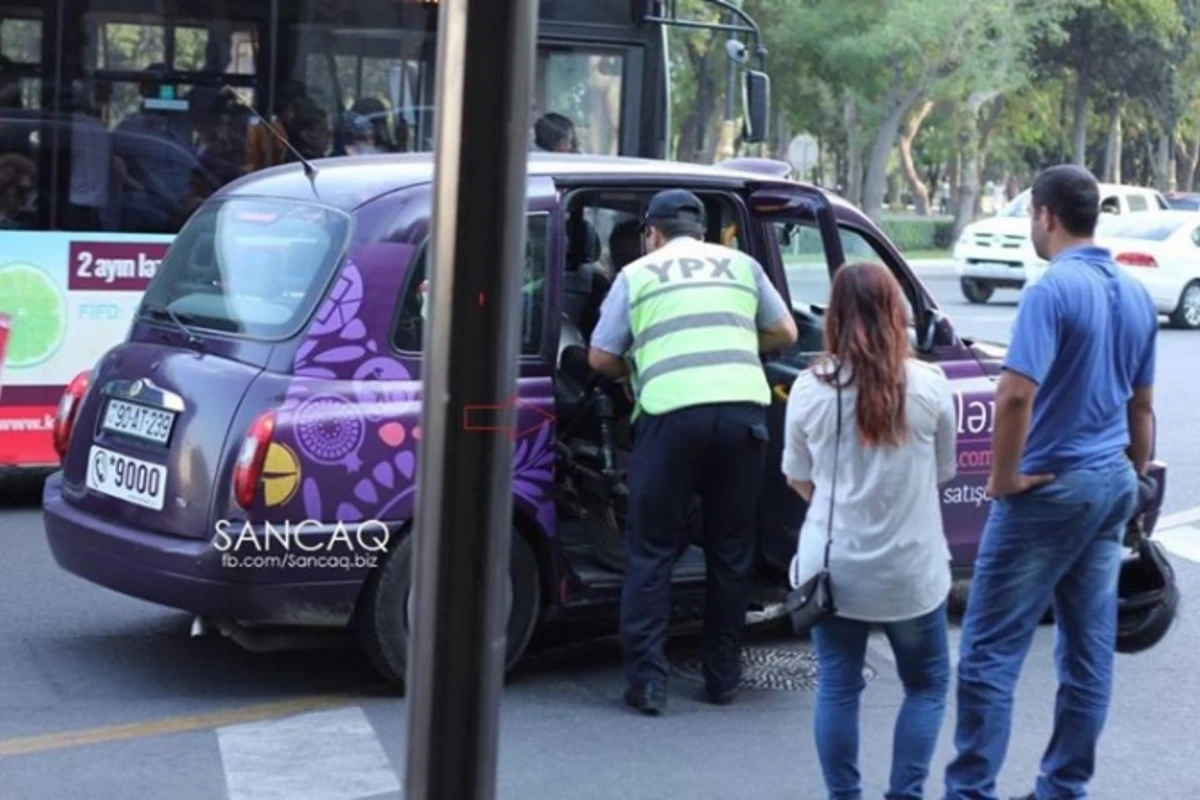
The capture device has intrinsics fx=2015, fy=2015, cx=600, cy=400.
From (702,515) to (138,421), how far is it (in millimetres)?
1996

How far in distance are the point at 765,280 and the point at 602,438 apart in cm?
91

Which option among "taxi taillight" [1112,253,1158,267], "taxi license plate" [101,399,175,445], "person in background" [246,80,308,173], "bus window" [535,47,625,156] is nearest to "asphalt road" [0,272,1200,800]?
"taxi license plate" [101,399,175,445]

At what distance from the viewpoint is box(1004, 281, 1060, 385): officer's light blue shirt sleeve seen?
17.5ft

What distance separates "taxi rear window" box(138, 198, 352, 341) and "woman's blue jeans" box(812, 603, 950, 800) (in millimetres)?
2313

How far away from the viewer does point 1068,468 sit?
5488 mm

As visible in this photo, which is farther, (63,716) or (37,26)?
(37,26)

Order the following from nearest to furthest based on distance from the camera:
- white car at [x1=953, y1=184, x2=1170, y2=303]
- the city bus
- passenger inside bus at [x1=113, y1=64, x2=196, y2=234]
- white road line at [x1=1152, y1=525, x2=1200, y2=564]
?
white road line at [x1=1152, y1=525, x2=1200, y2=564]
the city bus
passenger inside bus at [x1=113, y1=64, x2=196, y2=234]
white car at [x1=953, y1=184, x2=1170, y2=303]

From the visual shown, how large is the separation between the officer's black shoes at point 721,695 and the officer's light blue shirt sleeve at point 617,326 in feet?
4.12

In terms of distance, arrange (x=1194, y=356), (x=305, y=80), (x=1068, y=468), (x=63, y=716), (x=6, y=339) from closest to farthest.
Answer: (x=1068, y=468)
(x=63, y=716)
(x=6, y=339)
(x=305, y=80)
(x=1194, y=356)

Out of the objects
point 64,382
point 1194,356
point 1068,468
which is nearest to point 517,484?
point 1068,468

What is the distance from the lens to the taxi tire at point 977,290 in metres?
29.2

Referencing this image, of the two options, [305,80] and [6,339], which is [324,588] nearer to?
[6,339]

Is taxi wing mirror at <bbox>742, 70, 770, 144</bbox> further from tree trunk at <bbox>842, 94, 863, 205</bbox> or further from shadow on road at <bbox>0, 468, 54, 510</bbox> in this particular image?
tree trunk at <bbox>842, 94, 863, 205</bbox>

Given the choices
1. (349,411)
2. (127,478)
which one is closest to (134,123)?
(127,478)
